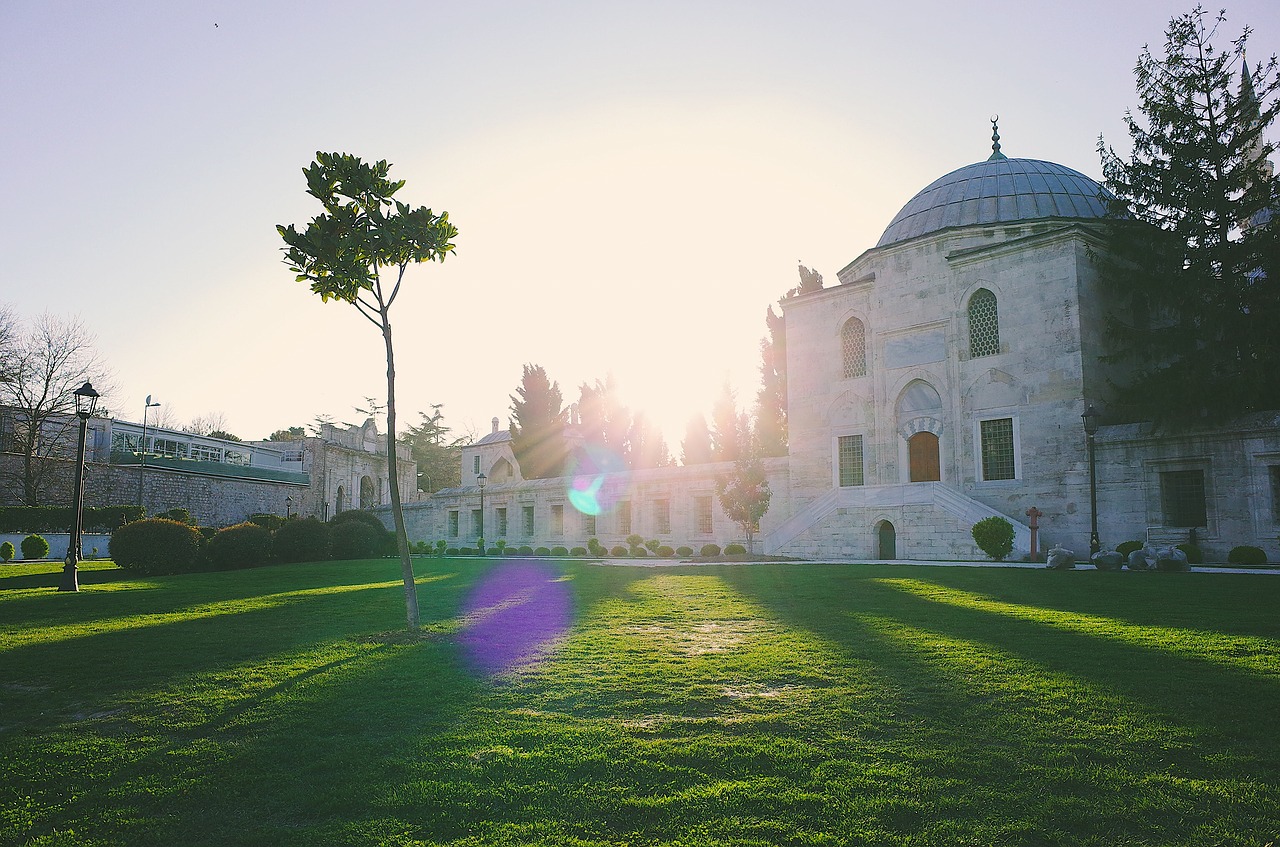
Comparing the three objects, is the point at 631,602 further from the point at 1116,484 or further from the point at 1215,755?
the point at 1116,484

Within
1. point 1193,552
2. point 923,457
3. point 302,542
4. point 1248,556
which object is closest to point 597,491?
point 302,542

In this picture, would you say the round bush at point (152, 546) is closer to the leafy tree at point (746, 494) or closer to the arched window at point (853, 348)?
the leafy tree at point (746, 494)

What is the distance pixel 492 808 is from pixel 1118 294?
88.7 feet

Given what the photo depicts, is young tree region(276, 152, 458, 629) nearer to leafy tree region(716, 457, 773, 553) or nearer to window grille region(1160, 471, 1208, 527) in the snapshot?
leafy tree region(716, 457, 773, 553)

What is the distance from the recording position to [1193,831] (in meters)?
3.06

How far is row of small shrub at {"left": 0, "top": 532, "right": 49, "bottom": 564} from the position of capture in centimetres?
2494

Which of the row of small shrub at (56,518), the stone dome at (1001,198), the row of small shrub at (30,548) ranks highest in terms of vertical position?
the stone dome at (1001,198)

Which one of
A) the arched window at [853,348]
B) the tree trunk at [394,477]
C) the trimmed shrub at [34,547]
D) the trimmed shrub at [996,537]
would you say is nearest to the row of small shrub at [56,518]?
the trimmed shrub at [34,547]

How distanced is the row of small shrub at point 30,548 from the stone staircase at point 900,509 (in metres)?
26.8

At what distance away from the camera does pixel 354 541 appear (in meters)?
28.8

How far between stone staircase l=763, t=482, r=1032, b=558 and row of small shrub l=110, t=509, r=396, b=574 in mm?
16623

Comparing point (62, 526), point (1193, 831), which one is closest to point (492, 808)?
point (1193, 831)

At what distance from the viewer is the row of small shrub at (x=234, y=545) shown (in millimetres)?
19375

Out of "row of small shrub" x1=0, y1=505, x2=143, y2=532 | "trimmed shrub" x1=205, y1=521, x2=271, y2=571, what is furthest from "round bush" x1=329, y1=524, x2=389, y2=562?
"row of small shrub" x1=0, y1=505, x2=143, y2=532
